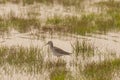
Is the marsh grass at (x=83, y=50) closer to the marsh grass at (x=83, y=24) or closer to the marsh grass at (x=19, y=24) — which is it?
the marsh grass at (x=83, y=24)

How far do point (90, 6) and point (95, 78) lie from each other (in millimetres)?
8494

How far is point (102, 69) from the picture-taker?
8.39 meters

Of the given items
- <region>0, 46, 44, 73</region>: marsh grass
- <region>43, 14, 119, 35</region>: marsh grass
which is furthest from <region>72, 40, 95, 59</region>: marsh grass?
<region>43, 14, 119, 35</region>: marsh grass

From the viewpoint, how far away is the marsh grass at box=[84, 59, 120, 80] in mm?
7905

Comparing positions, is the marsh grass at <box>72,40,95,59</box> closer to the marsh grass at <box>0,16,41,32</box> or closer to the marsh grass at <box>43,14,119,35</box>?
the marsh grass at <box>43,14,119,35</box>

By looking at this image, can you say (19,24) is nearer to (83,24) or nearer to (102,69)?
(83,24)

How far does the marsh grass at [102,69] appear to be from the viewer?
791 cm

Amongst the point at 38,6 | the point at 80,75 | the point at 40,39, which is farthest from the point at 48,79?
the point at 38,6

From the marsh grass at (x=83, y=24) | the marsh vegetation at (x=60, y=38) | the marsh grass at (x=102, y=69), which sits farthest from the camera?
the marsh grass at (x=83, y=24)

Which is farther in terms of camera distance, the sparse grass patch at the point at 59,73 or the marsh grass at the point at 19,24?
the marsh grass at the point at 19,24

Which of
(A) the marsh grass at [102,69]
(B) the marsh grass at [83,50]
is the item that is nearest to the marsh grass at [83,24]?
(B) the marsh grass at [83,50]

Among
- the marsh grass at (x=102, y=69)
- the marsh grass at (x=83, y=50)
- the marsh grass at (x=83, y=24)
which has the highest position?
the marsh grass at (x=83, y=24)

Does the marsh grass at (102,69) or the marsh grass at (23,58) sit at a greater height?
the marsh grass at (23,58)

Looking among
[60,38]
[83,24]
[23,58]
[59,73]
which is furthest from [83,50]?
[83,24]
